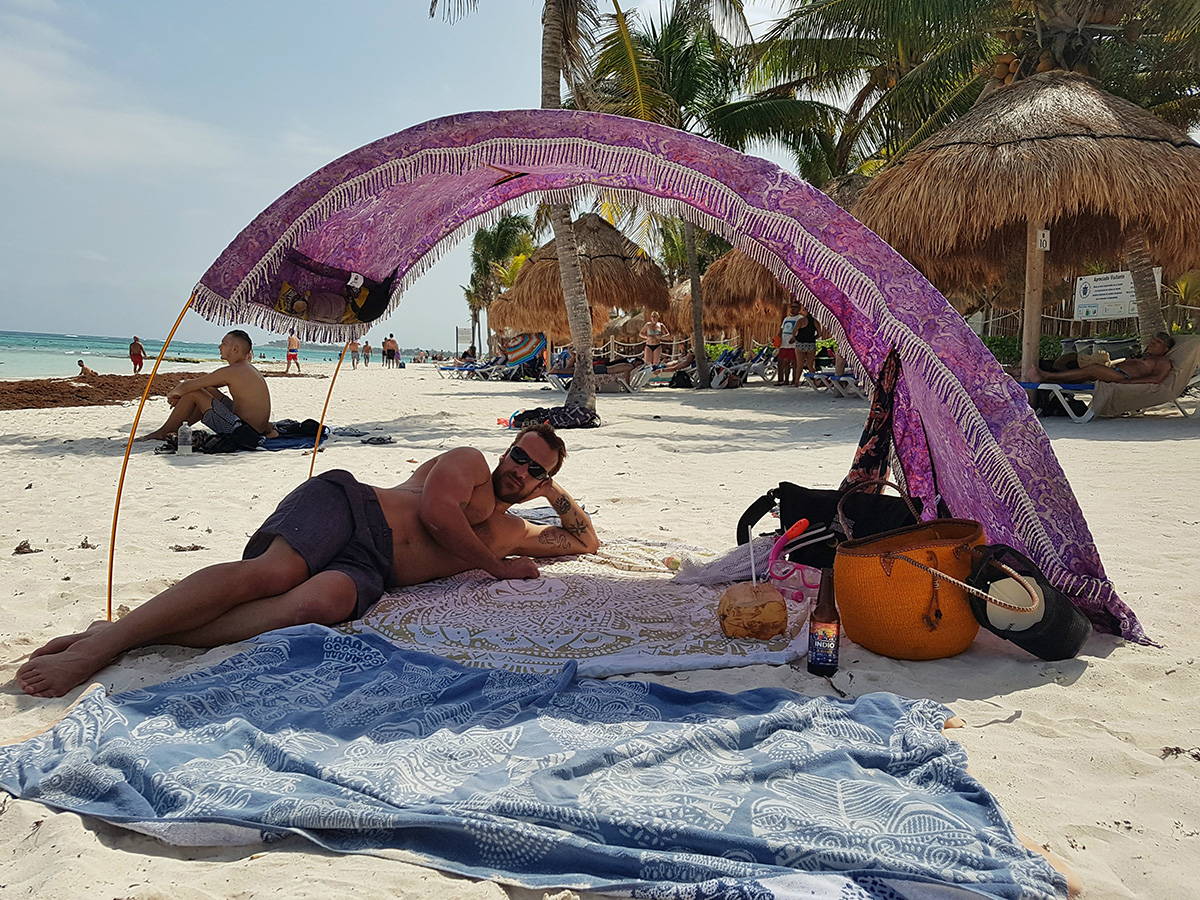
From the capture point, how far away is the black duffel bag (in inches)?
142

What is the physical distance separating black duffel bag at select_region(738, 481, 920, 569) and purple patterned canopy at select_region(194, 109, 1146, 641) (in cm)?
33

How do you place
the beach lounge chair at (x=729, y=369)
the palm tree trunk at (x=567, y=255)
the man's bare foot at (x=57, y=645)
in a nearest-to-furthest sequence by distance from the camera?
the man's bare foot at (x=57, y=645)
the palm tree trunk at (x=567, y=255)
the beach lounge chair at (x=729, y=369)

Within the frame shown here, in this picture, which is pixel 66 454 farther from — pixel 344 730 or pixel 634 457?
pixel 344 730

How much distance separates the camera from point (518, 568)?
147 inches

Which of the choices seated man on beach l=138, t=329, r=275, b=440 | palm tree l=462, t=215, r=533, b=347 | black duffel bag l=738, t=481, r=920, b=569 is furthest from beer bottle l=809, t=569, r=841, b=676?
palm tree l=462, t=215, r=533, b=347

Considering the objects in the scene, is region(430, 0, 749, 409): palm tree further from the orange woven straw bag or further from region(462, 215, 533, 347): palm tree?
region(462, 215, 533, 347): palm tree

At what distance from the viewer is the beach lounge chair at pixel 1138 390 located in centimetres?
916

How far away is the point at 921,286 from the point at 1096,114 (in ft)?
26.4

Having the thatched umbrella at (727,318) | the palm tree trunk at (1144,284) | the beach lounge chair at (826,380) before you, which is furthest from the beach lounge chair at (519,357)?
the palm tree trunk at (1144,284)

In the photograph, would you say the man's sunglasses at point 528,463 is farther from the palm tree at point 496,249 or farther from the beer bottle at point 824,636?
the palm tree at point 496,249

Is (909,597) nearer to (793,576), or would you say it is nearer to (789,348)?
(793,576)

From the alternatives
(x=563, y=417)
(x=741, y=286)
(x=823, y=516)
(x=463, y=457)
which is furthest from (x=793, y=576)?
(x=741, y=286)

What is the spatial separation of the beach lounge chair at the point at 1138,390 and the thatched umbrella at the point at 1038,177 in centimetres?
76

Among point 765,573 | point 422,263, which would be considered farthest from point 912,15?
point 765,573
